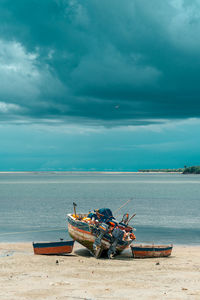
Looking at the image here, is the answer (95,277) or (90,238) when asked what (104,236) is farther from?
(95,277)

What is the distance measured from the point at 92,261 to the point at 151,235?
15770mm

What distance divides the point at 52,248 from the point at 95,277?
7.93 meters

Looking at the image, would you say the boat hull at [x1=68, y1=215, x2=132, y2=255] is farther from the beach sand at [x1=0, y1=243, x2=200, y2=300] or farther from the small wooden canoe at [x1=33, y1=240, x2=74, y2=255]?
the small wooden canoe at [x1=33, y1=240, x2=74, y2=255]

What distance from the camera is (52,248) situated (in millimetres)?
29422

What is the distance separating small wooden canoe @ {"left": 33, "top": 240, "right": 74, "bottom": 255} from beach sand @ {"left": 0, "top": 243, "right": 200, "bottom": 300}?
0.65m

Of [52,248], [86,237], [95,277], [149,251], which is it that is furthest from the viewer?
[86,237]

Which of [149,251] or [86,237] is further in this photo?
[86,237]

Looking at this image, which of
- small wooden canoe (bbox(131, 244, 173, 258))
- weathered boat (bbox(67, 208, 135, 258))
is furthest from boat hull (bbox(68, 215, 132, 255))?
small wooden canoe (bbox(131, 244, 173, 258))

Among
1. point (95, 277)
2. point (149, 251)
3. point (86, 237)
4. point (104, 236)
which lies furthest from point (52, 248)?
point (95, 277)

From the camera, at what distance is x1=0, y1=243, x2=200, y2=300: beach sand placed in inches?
714

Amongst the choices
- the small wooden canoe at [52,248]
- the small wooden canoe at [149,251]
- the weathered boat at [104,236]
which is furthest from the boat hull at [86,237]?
the small wooden canoe at [52,248]

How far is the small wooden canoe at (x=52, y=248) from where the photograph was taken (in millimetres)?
29297

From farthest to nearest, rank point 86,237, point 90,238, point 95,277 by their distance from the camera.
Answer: point 86,237 < point 90,238 < point 95,277

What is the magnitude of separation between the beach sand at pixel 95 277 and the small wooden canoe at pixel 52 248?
65cm
